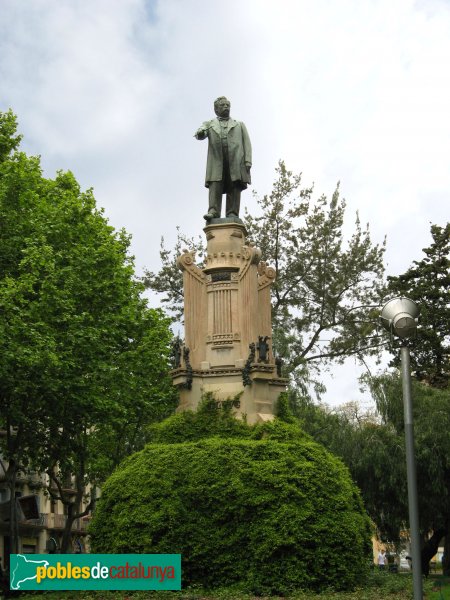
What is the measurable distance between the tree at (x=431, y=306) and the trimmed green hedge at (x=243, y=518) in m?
21.3

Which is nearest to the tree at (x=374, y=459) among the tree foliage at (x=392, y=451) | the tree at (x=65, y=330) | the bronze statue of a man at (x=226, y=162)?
the tree foliage at (x=392, y=451)

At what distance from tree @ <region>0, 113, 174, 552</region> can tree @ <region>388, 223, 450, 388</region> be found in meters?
11.9

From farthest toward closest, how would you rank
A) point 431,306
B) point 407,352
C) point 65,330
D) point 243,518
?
point 431,306 < point 65,330 < point 243,518 < point 407,352

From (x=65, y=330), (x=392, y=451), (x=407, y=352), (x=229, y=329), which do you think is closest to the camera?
(x=407, y=352)

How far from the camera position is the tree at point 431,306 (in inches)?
1430

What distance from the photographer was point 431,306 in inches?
1474

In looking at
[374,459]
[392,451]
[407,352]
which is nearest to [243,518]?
[407,352]

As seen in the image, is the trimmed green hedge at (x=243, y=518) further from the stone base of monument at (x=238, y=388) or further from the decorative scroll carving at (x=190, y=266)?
the decorative scroll carving at (x=190, y=266)

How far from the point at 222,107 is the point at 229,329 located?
187 inches

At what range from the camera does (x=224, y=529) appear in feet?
47.2

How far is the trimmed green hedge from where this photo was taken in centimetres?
1421

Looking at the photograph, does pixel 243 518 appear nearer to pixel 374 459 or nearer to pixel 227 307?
pixel 227 307

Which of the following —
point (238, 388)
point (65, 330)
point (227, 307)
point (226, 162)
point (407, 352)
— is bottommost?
point (407, 352)
